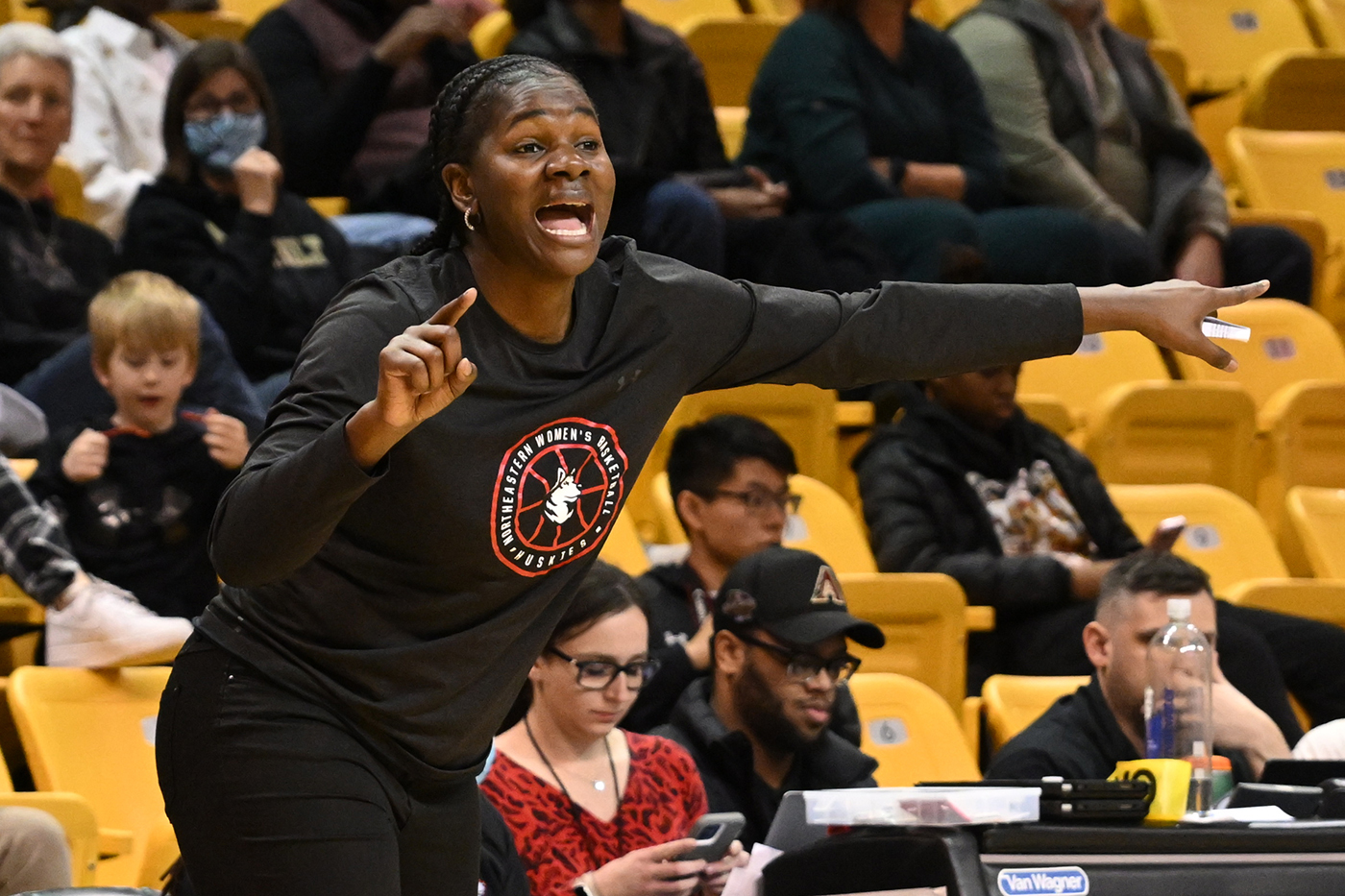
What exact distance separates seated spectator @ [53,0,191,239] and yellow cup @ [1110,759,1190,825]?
11.3 feet

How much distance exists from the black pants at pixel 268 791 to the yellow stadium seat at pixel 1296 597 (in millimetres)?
3084

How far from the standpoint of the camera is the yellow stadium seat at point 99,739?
3.47m

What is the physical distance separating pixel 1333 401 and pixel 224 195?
119 inches

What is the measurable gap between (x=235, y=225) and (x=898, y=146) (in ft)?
6.83

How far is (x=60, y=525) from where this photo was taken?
390 centimetres

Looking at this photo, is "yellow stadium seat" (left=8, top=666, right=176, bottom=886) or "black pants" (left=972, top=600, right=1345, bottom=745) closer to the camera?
"yellow stadium seat" (left=8, top=666, right=176, bottom=886)

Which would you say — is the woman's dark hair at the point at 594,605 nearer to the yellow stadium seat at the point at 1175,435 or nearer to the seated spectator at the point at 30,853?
the seated spectator at the point at 30,853

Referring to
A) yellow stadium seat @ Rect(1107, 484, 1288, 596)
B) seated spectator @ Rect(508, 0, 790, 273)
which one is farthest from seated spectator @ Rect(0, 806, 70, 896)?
yellow stadium seat @ Rect(1107, 484, 1288, 596)

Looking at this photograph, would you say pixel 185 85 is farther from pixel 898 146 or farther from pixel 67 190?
pixel 898 146

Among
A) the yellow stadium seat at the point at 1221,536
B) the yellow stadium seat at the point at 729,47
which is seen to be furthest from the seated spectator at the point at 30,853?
the yellow stadium seat at the point at 729,47

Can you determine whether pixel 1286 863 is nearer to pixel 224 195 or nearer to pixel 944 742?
pixel 944 742

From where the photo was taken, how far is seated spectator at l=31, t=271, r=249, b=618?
3.99m

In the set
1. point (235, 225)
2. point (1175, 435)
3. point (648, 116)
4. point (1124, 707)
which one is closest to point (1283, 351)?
point (1175, 435)

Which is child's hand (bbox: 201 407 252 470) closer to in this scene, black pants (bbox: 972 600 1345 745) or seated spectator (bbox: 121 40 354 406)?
seated spectator (bbox: 121 40 354 406)
